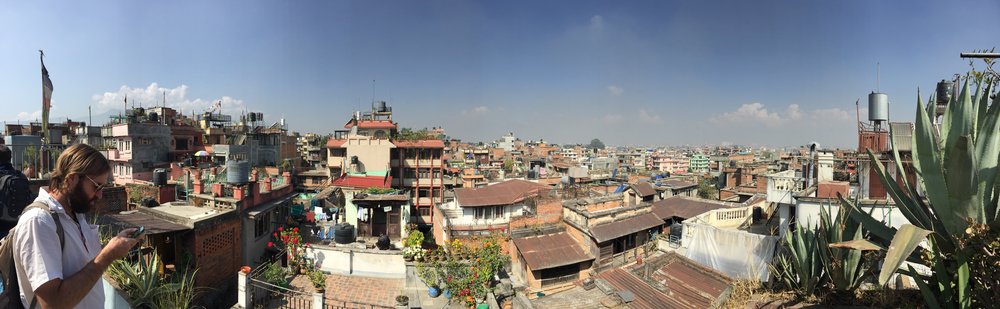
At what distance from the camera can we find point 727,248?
38.9 ft

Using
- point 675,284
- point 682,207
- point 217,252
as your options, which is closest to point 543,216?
point 675,284

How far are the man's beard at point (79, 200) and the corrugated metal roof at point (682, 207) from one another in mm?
23541

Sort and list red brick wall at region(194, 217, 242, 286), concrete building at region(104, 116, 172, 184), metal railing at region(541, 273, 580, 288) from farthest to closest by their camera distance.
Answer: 1. concrete building at region(104, 116, 172, 184)
2. metal railing at region(541, 273, 580, 288)
3. red brick wall at region(194, 217, 242, 286)

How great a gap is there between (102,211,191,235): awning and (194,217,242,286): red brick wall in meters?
0.73

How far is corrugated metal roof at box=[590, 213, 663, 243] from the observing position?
663 inches

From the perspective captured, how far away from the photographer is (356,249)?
13.9m

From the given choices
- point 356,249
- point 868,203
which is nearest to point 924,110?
point 868,203

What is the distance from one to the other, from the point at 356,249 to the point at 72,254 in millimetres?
12259

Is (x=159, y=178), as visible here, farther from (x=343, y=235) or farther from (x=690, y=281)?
(x=690, y=281)

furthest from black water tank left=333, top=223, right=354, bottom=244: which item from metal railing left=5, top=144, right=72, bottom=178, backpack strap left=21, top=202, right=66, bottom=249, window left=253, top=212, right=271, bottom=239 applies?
backpack strap left=21, top=202, right=66, bottom=249

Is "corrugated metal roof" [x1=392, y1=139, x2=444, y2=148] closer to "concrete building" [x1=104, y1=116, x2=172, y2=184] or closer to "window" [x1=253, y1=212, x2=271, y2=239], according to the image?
"window" [x1=253, y1=212, x2=271, y2=239]

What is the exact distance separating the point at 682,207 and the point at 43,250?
25.5 m

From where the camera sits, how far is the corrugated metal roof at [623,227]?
1684 centimetres

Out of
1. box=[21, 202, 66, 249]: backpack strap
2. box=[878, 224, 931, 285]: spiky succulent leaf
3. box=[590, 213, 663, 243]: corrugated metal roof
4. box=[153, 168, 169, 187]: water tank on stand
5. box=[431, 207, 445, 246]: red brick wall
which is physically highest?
box=[21, 202, 66, 249]: backpack strap
